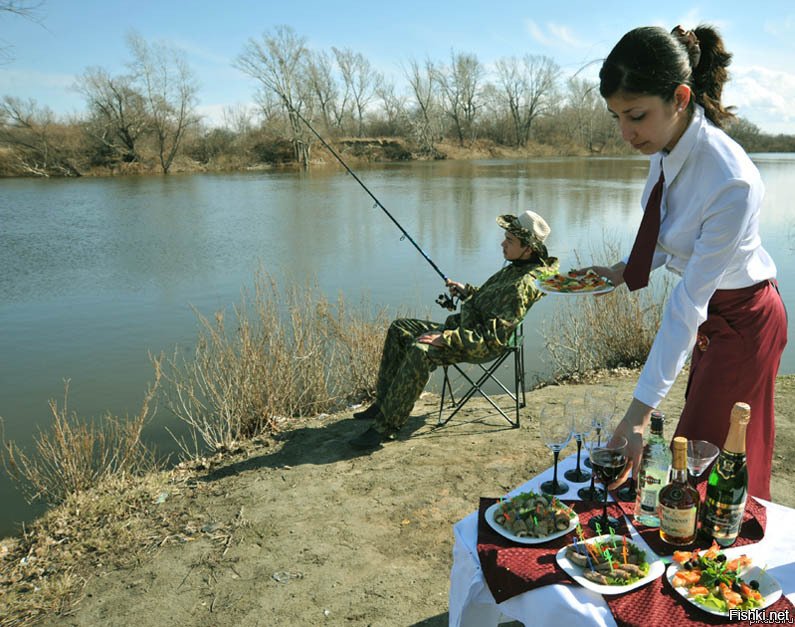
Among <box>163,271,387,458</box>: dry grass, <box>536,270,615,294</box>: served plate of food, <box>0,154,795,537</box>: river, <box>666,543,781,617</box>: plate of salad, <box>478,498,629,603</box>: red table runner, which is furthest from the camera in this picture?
<box>0,154,795,537</box>: river

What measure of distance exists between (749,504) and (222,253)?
32.6ft

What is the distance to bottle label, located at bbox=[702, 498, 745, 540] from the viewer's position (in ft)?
4.42

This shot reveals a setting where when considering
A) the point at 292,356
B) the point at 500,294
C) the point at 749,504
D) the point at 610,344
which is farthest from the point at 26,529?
the point at 610,344

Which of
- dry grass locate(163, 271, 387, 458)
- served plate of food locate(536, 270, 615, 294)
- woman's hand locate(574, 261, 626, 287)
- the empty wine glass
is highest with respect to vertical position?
woman's hand locate(574, 261, 626, 287)

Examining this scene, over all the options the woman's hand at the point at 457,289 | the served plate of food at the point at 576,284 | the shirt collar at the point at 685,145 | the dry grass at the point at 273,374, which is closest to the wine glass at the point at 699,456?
the shirt collar at the point at 685,145

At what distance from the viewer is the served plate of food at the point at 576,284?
107 inches

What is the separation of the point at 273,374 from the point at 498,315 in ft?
5.49

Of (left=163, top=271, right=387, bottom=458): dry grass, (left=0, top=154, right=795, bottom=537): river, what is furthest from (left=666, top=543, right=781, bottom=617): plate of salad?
(left=0, top=154, right=795, bottom=537): river

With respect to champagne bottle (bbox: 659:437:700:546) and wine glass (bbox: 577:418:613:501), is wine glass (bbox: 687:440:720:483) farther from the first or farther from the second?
wine glass (bbox: 577:418:613:501)

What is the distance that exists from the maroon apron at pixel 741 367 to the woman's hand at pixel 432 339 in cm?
207

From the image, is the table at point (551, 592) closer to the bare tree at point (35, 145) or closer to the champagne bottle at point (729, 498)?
the champagne bottle at point (729, 498)

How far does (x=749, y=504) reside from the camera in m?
1.50

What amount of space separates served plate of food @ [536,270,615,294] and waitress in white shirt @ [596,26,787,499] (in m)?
0.88

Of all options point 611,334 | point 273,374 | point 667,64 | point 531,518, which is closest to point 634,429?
point 531,518
